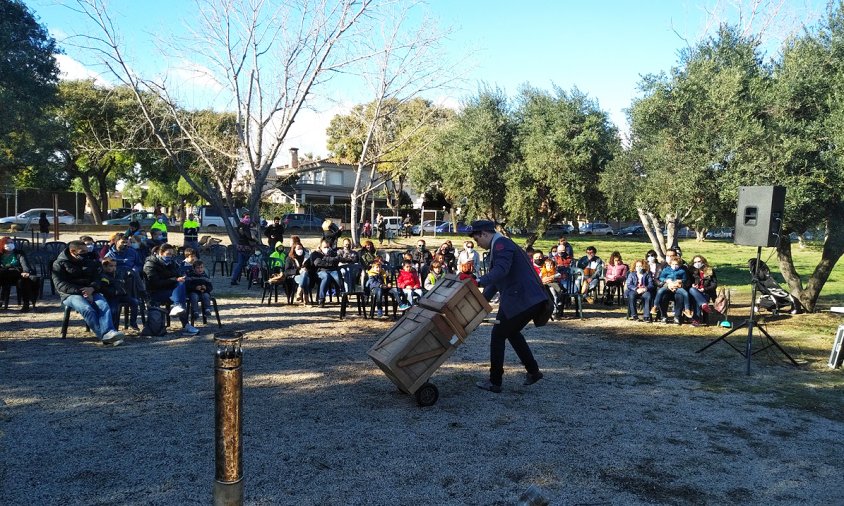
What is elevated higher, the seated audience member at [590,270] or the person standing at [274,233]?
the person standing at [274,233]

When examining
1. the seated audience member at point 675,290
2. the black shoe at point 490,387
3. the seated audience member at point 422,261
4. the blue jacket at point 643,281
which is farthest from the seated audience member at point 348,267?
the seated audience member at point 675,290

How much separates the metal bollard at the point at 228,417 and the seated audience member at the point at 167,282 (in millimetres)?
6620

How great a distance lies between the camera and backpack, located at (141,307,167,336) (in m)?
9.05

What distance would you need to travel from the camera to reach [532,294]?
21.2 feet

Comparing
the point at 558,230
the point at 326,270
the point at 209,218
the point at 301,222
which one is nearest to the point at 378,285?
the point at 326,270

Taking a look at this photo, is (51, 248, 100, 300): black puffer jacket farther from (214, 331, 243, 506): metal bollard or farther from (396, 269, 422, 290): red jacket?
(214, 331, 243, 506): metal bollard

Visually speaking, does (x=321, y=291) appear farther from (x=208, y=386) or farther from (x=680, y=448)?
(x=680, y=448)

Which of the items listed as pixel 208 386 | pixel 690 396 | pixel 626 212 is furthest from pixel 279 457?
pixel 626 212

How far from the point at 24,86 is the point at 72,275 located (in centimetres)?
1581

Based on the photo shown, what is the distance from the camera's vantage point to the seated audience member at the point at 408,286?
1140 cm

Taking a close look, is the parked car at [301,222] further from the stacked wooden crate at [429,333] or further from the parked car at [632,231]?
the stacked wooden crate at [429,333]

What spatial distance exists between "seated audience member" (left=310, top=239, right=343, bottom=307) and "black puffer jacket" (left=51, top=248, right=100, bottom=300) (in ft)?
14.8

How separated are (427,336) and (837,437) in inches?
150

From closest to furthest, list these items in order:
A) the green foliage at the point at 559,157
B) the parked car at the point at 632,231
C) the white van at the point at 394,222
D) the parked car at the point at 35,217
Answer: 1. the green foliage at the point at 559,157
2. the parked car at the point at 35,217
3. the white van at the point at 394,222
4. the parked car at the point at 632,231
